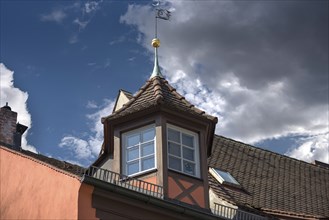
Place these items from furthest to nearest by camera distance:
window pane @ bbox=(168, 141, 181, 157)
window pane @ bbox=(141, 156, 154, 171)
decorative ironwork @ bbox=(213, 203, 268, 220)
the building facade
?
decorative ironwork @ bbox=(213, 203, 268, 220) → window pane @ bbox=(168, 141, 181, 157) → window pane @ bbox=(141, 156, 154, 171) → the building facade

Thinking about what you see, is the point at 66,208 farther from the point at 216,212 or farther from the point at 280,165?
the point at 280,165

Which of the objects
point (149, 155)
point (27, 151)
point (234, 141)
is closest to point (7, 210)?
point (27, 151)

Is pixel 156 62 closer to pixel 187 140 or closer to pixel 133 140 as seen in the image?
pixel 187 140

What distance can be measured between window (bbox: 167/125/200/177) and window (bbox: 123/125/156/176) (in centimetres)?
37

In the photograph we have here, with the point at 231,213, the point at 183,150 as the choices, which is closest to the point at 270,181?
the point at 231,213

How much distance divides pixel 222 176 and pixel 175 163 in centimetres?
471

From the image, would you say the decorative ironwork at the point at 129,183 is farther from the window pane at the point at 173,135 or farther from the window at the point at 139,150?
the window pane at the point at 173,135

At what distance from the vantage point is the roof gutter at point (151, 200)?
44.6ft

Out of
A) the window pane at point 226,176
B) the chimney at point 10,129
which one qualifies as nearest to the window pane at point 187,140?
the chimney at point 10,129

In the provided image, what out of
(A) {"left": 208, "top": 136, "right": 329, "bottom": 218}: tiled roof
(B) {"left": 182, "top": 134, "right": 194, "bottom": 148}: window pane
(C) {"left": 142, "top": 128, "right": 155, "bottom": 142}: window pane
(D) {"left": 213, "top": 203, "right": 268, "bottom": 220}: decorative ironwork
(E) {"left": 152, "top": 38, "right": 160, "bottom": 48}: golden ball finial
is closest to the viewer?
(C) {"left": 142, "top": 128, "right": 155, "bottom": 142}: window pane

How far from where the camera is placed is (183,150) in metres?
16.0

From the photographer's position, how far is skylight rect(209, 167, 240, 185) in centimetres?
1956

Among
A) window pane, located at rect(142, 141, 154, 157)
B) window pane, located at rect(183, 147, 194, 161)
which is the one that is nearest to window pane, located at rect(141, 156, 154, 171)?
window pane, located at rect(142, 141, 154, 157)

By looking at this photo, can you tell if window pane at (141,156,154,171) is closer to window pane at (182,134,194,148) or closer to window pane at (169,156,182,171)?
window pane at (169,156,182,171)
